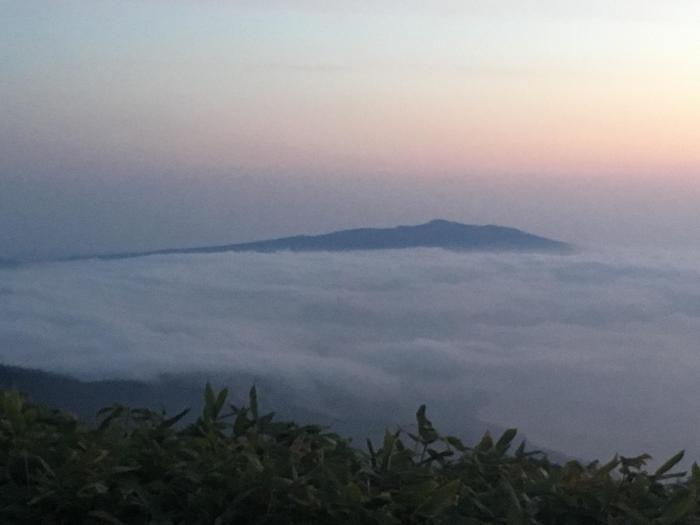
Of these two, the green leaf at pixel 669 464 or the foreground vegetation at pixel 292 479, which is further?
the green leaf at pixel 669 464

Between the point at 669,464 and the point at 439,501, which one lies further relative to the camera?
the point at 669,464

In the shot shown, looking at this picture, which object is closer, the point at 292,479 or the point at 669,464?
the point at 292,479

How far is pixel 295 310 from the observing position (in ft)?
112

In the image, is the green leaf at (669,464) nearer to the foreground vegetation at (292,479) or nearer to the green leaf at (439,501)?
the foreground vegetation at (292,479)

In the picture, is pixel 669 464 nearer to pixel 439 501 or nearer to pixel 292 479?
pixel 439 501

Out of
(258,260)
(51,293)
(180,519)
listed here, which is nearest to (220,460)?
(180,519)

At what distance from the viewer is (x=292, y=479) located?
2576 millimetres

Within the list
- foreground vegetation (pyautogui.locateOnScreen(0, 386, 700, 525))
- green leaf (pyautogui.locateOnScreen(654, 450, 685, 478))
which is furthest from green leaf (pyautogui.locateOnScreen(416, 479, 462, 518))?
green leaf (pyautogui.locateOnScreen(654, 450, 685, 478))

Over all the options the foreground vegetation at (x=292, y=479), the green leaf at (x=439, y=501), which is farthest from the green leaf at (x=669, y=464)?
the green leaf at (x=439, y=501)

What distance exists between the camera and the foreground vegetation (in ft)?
8.32

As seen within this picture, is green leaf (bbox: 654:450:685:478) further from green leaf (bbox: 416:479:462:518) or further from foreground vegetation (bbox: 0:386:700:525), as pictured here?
green leaf (bbox: 416:479:462:518)

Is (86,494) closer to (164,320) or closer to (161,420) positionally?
(161,420)

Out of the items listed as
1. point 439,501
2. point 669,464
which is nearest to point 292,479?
point 439,501

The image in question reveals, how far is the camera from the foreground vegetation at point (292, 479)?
8.32ft
